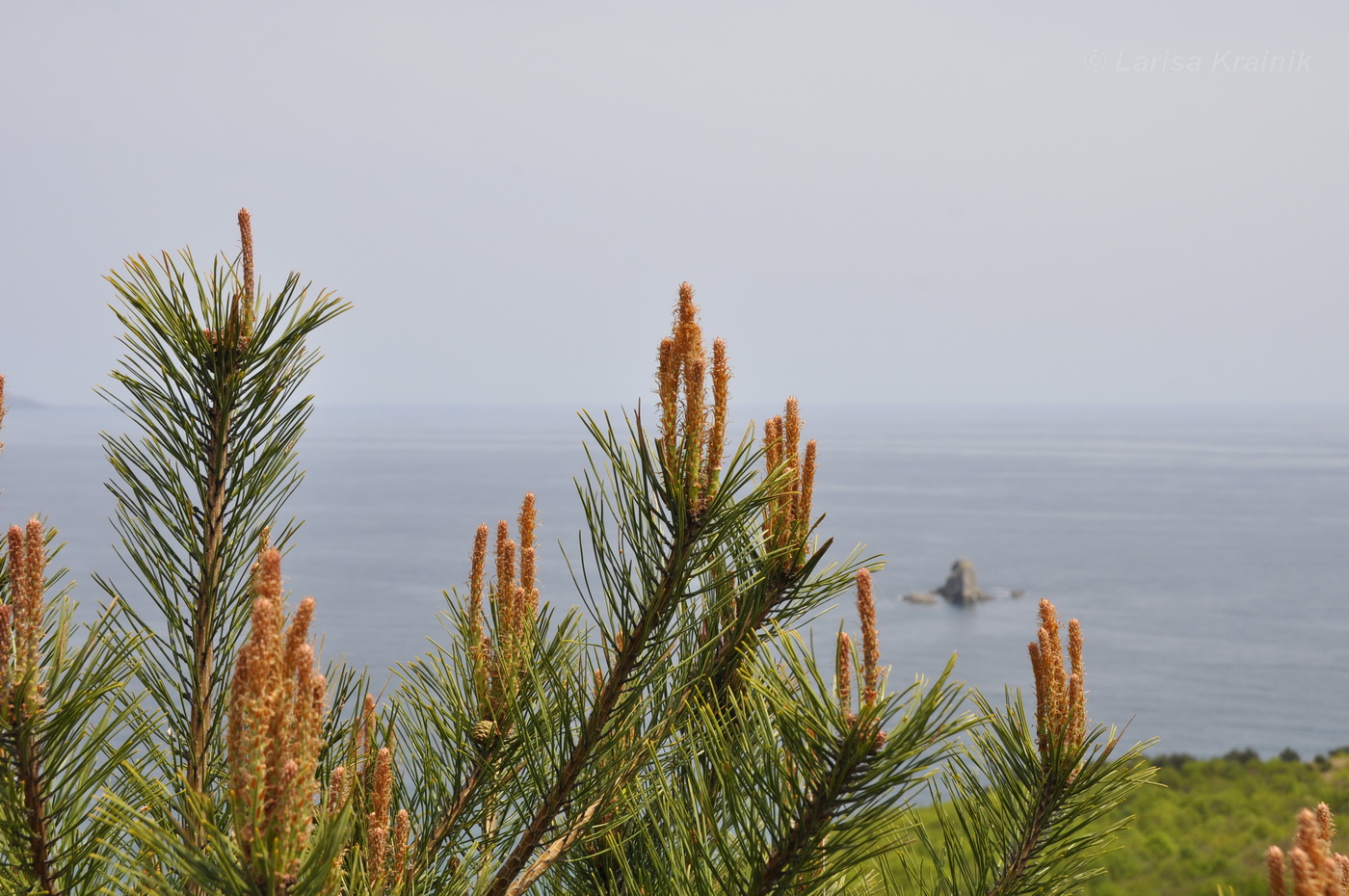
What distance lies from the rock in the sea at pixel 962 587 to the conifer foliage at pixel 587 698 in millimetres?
88779

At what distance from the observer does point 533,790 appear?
8.21ft

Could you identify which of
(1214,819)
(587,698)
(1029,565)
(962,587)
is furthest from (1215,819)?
(1029,565)

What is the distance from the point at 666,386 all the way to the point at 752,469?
0.92ft

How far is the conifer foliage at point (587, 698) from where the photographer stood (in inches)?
77.2

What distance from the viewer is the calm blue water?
70.6m

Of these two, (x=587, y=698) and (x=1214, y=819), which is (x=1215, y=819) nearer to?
(x=1214, y=819)

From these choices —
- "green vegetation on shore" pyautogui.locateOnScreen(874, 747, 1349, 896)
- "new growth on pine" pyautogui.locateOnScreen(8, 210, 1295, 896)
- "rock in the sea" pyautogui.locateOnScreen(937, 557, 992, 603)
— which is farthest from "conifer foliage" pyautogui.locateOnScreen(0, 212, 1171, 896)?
"rock in the sea" pyautogui.locateOnScreen(937, 557, 992, 603)

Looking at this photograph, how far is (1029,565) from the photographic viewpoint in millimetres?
107875

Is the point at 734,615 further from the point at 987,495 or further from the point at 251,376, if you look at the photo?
the point at 987,495

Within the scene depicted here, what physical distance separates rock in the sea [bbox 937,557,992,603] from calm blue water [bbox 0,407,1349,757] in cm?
152

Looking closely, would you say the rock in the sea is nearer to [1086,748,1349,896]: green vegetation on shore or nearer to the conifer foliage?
[1086,748,1349,896]: green vegetation on shore

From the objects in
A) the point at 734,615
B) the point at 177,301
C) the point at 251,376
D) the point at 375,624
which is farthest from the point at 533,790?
the point at 375,624

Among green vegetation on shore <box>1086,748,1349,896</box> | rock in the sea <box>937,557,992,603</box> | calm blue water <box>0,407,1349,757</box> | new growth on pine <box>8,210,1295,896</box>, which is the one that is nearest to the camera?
new growth on pine <box>8,210,1295,896</box>

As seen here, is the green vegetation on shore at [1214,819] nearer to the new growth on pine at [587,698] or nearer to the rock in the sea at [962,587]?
the new growth on pine at [587,698]
